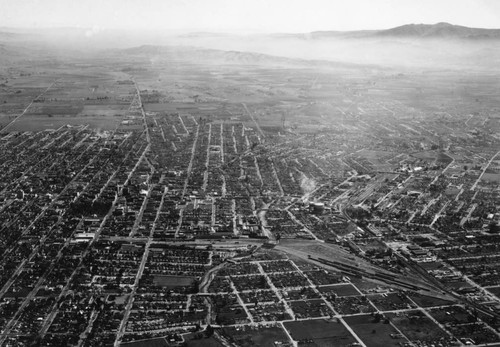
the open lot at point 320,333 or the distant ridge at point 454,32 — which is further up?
the distant ridge at point 454,32

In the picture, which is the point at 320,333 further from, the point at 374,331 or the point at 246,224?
the point at 246,224

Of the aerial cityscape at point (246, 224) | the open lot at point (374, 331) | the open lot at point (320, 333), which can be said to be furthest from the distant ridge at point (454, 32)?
the open lot at point (320, 333)

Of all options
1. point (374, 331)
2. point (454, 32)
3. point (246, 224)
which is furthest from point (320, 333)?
point (454, 32)

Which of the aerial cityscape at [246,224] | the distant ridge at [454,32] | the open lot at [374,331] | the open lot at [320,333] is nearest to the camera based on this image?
the open lot at [320,333]

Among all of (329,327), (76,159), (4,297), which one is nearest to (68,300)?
(4,297)

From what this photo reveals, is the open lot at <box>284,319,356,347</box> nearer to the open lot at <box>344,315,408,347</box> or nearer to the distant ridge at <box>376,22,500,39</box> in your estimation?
the open lot at <box>344,315,408,347</box>

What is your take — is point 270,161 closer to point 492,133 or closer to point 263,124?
point 263,124

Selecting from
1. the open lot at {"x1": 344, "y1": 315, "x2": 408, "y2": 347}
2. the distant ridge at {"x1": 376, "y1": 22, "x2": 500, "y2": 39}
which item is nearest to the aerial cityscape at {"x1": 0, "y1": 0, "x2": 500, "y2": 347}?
the open lot at {"x1": 344, "y1": 315, "x2": 408, "y2": 347}

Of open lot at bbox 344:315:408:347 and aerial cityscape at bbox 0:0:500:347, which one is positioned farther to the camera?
aerial cityscape at bbox 0:0:500:347

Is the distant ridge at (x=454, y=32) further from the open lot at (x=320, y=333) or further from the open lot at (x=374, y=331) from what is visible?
the open lot at (x=320, y=333)
